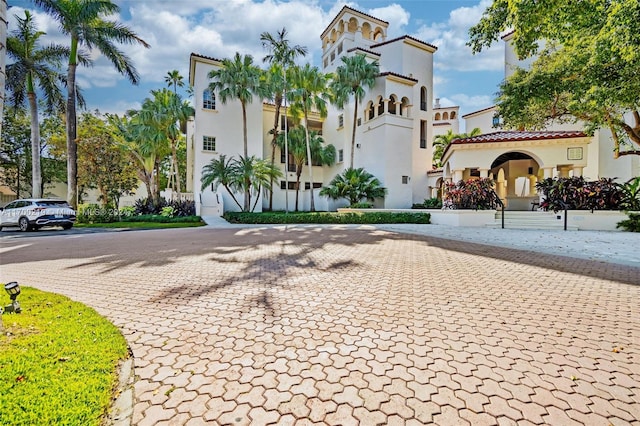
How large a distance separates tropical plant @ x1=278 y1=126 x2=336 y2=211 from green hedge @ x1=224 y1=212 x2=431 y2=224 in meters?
5.87

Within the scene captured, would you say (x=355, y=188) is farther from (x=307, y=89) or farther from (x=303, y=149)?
(x=307, y=89)

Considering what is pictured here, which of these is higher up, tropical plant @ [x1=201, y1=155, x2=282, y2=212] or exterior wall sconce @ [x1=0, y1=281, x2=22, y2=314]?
tropical plant @ [x1=201, y1=155, x2=282, y2=212]

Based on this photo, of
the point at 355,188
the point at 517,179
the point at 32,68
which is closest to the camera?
the point at 32,68

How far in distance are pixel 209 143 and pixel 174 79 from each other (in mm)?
11165

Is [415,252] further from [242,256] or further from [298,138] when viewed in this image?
[298,138]

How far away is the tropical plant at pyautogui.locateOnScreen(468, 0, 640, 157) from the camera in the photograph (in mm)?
7712

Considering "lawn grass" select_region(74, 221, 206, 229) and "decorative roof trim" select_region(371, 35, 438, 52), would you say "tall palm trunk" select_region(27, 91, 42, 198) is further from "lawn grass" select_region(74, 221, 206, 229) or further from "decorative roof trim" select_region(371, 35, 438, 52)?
"decorative roof trim" select_region(371, 35, 438, 52)

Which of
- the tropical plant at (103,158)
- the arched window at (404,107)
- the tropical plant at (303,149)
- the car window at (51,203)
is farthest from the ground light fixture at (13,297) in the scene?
the arched window at (404,107)

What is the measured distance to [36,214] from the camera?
14945 mm

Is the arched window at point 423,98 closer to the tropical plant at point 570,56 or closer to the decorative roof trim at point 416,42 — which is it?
the decorative roof trim at point 416,42

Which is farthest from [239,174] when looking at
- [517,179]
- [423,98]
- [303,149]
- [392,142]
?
[517,179]

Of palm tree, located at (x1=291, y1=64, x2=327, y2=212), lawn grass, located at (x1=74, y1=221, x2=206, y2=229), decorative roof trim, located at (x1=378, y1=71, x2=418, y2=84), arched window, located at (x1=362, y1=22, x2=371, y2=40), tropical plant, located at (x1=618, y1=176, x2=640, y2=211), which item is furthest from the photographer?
arched window, located at (x1=362, y1=22, x2=371, y2=40)

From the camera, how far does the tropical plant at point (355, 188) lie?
72.6 ft

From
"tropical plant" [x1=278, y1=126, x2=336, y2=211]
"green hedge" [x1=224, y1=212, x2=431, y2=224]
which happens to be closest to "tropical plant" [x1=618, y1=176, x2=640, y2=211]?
"green hedge" [x1=224, y1=212, x2=431, y2=224]
